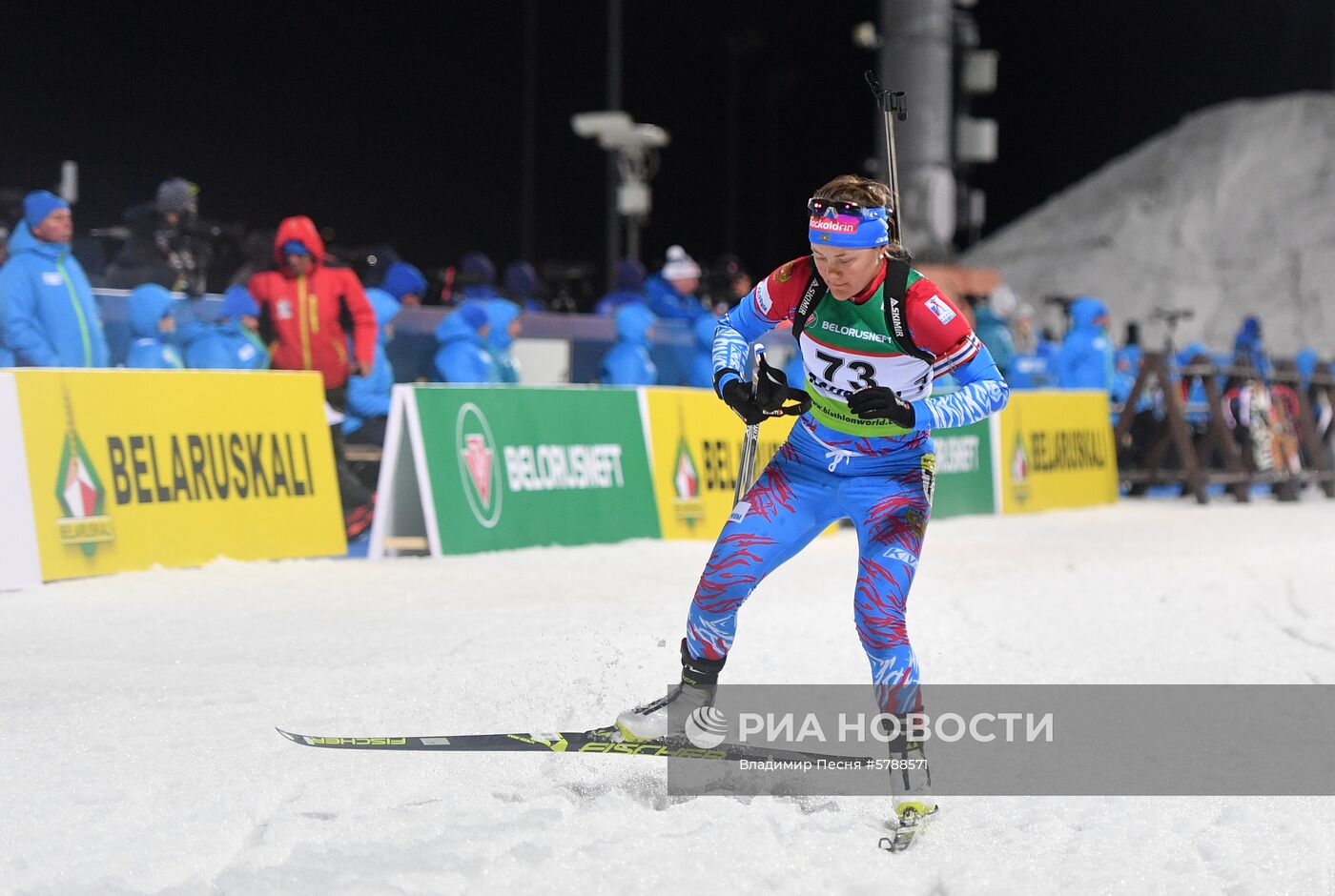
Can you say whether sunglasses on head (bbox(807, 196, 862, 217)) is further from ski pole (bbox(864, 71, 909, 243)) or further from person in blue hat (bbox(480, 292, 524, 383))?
person in blue hat (bbox(480, 292, 524, 383))

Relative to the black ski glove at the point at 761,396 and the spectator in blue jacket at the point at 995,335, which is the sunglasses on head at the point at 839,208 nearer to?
the black ski glove at the point at 761,396

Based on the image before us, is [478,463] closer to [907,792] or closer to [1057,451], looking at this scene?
[907,792]

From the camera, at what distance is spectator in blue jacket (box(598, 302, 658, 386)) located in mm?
13023

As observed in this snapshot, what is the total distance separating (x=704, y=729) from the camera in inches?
186

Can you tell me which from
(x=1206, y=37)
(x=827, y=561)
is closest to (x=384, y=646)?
(x=827, y=561)

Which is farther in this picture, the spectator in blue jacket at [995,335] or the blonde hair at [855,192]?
the spectator in blue jacket at [995,335]

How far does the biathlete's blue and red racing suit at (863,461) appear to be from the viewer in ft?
14.5

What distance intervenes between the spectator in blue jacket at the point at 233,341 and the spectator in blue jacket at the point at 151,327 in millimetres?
177

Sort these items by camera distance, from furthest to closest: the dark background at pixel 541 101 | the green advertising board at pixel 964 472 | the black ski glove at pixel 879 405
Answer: the dark background at pixel 541 101
the green advertising board at pixel 964 472
the black ski glove at pixel 879 405

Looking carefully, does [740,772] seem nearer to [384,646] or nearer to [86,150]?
[384,646]

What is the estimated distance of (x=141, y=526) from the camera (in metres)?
8.50

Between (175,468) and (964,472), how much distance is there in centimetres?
799

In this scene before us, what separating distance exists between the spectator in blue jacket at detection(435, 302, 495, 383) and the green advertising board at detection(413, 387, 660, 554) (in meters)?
1.06

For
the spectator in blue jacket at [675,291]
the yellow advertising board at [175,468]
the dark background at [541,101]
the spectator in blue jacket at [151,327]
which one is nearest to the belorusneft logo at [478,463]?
the yellow advertising board at [175,468]
